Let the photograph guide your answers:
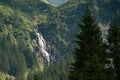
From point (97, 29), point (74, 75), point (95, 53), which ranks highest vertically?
point (97, 29)

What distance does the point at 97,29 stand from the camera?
3991 centimetres

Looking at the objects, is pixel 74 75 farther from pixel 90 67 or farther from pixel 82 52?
pixel 90 67

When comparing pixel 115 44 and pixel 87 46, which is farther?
pixel 115 44

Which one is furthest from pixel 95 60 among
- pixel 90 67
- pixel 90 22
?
pixel 90 22

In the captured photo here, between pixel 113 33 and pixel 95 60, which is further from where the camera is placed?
pixel 113 33

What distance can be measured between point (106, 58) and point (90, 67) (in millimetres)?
4349

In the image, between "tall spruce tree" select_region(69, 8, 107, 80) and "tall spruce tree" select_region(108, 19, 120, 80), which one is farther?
"tall spruce tree" select_region(108, 19, 120, 80)

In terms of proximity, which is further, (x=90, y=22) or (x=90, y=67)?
(x=90, y=22)

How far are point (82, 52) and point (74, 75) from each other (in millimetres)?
2642

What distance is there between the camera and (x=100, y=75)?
110 feet

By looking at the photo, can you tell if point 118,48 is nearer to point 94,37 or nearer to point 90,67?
point 94,37

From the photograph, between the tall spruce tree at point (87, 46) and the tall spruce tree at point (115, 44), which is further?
the tall spruce tree at point (115, 44)

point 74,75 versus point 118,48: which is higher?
point 118,48

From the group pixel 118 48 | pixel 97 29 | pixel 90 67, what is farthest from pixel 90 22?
pixel 90 67
